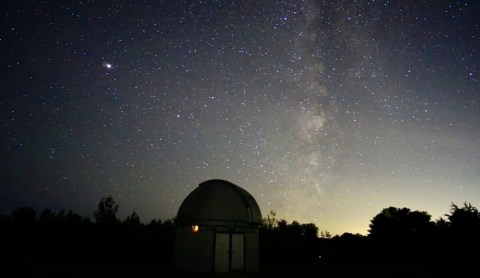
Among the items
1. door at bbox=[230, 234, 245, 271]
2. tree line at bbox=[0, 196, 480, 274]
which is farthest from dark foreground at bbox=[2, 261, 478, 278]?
tree line at bbox=[0, 196, 480, 274]

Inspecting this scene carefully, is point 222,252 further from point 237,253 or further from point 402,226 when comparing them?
point 402,226

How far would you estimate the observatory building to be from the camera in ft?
55.7

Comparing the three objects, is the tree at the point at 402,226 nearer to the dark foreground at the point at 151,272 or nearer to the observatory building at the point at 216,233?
the dark foreground at the point at 151,272

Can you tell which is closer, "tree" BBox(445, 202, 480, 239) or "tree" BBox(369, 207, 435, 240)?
"tree" BBox(445, 202, 480, 239)

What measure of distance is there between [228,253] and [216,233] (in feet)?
4.11

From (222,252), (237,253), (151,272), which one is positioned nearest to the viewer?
(151,272)

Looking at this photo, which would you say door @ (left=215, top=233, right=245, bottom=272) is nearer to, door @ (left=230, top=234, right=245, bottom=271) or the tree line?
door @ (left=230, top=234, right=245, bottom=271)

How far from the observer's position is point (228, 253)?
17.1 metres

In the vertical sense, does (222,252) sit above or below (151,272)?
above

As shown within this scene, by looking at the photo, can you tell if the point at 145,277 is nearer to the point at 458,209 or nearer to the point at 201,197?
the point at 201,197

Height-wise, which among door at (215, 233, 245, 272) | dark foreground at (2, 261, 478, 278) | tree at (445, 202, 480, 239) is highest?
tree at (445, 202, 480, 239)

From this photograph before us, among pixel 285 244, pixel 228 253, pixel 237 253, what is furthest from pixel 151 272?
pixel 285 244

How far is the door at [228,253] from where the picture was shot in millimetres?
16969

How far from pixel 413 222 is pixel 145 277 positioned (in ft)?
121
